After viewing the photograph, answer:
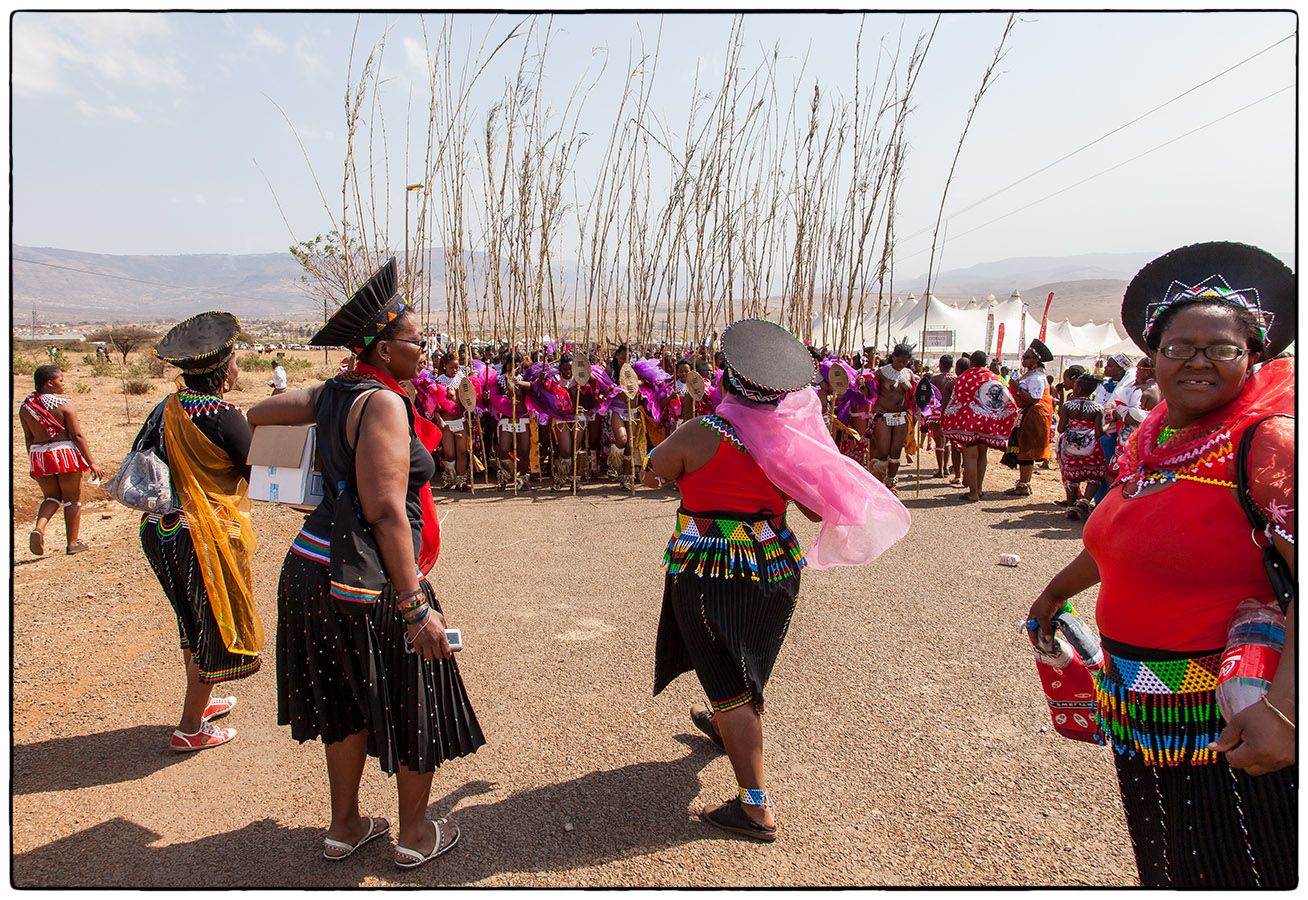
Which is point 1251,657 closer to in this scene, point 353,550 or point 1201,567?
point 1201,567

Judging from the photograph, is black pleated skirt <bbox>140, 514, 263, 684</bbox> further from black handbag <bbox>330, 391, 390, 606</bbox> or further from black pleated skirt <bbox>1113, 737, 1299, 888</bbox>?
black pleated skirt <bbox>1113, 737, 1299, 888</bbox>

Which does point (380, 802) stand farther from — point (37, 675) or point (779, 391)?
point (37, 675)

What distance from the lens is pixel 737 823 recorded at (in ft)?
9.50

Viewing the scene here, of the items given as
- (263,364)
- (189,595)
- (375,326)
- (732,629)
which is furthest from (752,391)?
(263,364)

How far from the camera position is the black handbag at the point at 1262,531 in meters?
1.63

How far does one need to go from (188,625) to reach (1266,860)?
145 inches

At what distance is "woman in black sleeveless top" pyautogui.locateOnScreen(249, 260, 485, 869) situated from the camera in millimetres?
2430

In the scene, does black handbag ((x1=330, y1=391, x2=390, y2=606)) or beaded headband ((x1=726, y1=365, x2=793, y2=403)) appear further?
beaded headband ((x1=726, y1=365, x2=793, y2=403))

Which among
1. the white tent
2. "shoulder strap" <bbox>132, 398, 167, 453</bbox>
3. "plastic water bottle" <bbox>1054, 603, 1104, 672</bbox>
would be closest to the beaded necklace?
"plastic water bottle" <bbox>1054, 603, 1104, 672</bbox>

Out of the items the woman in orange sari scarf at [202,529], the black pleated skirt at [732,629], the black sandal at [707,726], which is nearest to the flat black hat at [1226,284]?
the black pleated skirt at [732,629]

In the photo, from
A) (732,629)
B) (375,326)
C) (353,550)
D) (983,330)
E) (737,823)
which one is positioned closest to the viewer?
(353,550)

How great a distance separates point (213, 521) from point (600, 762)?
6.25ft

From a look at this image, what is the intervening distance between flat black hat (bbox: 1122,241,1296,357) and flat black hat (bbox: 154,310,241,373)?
324 centimetres

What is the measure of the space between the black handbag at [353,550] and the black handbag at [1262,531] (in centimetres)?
219
